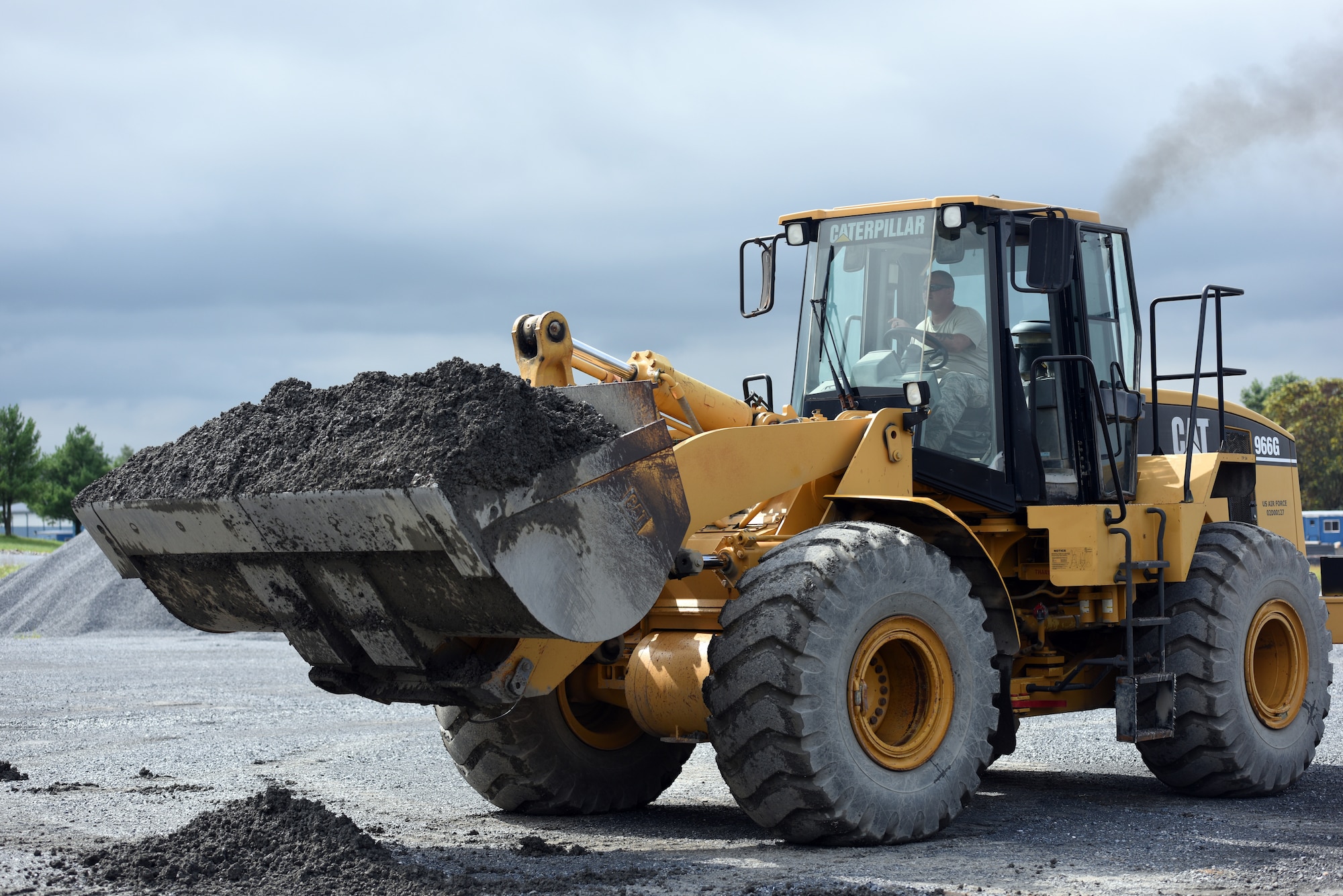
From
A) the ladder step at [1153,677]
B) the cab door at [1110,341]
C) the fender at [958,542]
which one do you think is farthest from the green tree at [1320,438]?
the fender at [958,542]

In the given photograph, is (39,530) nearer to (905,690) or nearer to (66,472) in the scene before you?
(66,472)

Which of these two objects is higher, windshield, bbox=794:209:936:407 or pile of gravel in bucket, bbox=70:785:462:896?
windshield, bbox=794:209:936:407

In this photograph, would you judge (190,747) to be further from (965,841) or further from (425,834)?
(965,841)

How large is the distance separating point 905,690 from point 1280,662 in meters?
3.39

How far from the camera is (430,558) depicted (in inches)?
229

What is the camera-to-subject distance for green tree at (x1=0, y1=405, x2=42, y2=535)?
2896 inches

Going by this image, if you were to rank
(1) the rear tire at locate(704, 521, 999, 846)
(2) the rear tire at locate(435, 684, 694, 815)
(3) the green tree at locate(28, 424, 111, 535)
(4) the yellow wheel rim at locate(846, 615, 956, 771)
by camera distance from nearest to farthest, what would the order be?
(1) the rear tire at locate(704, 521, 999, 846) < (4) the yellow wheel rim at locate(846, 615, 956, 771) < (2) the rear tire at locate(435, 684, 694, 815) < (3) the green tree at locate(28, 424, 111, 535)

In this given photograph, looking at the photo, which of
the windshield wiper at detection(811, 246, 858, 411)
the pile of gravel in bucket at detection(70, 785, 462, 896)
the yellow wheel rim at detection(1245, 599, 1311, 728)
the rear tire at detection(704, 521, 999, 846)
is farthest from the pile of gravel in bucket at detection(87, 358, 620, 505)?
the yellow wheel rim at detection(1245, 599, 1311, 728)

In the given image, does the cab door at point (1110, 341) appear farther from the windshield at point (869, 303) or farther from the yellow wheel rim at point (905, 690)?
the yellow wheel rim at point (905, 690)

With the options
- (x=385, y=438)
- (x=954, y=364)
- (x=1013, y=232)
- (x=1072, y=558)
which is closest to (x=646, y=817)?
(x=1072, y=558)

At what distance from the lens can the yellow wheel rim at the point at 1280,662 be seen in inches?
350

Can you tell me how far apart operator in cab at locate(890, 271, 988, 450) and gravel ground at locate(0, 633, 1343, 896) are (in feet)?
7.00

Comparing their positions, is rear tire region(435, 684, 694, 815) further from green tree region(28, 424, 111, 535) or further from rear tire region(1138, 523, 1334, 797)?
green tree region(28, 424, 111, 535)

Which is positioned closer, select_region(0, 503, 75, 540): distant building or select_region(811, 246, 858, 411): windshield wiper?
select_region(811, 246, 858, 411): windshield wiper
